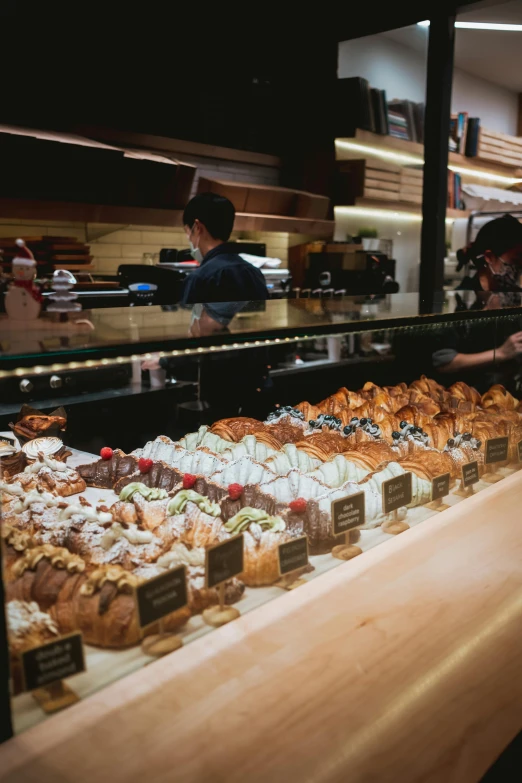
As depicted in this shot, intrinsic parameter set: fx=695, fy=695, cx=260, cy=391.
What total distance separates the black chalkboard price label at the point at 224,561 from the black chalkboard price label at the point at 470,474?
963 millimetres

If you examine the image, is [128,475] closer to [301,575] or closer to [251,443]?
[251,443]

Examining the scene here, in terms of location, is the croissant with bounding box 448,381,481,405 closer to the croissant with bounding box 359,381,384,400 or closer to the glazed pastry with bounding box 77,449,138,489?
the croissant with bounding box 359,381,384,400

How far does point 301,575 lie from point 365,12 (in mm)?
4445

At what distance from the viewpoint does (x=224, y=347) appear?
1.40 metres

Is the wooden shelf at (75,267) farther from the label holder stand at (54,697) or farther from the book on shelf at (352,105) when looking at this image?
the label holder stand at (54,697)

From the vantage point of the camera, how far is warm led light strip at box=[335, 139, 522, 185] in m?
5.79

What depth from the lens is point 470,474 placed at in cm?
209

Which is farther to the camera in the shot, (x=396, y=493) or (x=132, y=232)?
(x=132, y=232)

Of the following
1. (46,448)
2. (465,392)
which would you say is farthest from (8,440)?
(465,392)

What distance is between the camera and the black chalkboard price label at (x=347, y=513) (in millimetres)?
1602

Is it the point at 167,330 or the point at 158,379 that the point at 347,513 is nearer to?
the point at 167,330

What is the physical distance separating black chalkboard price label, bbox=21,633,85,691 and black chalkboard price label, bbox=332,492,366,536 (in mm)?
697

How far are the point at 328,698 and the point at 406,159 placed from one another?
5937mm

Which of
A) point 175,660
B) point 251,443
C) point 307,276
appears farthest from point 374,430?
point 307,276
